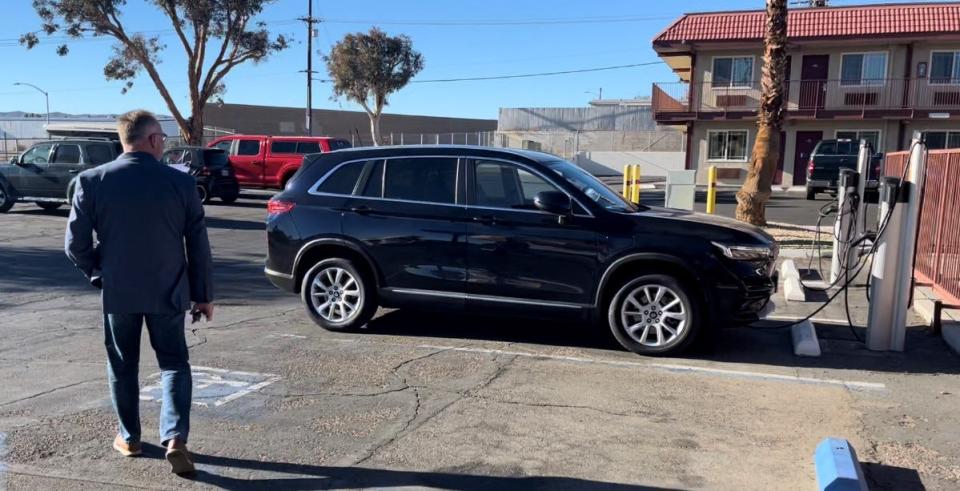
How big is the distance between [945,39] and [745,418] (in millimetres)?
30094

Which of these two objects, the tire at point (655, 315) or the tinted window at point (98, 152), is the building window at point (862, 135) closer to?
the tinted window at point (98, 152)

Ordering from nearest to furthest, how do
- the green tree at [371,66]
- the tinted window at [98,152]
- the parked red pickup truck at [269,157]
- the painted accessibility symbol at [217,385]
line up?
the painted accessibility symbol at [217,385]
the tinted window at [98,152]
the parked red pickup truck at [269,157]
the green tree at [371,66]

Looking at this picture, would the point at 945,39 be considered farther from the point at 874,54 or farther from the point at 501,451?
the point at 501,451

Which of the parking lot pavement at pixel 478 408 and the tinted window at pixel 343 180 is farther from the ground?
the tinted window at pixel 343 180

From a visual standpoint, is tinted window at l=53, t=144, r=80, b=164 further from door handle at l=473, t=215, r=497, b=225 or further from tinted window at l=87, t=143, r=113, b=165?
door handle at l=473, t=215, r=497, b=225

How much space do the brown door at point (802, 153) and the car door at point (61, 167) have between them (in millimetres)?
26672

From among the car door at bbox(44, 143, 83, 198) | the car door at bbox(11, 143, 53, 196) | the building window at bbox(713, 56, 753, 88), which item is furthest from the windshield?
the building window at bbox(713, 56, 753, 88)

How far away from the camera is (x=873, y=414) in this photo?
5375 millimetres

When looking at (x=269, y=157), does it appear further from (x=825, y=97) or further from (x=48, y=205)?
(x=825, y=97)

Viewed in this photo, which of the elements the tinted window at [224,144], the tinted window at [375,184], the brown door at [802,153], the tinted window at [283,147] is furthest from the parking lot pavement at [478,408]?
the brown door at [802,153]

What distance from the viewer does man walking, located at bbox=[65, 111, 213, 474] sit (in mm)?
4078

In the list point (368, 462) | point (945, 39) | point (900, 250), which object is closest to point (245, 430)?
point (368, 462)

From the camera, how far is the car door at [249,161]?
24.3 meters

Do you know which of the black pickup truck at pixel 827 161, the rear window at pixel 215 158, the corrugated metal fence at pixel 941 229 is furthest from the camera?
Answer: the black pickup truck at pixel 827 161
